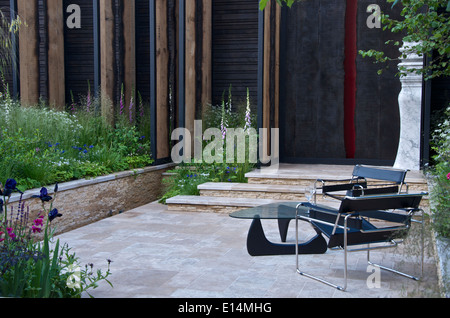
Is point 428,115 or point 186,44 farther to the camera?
point 186,44

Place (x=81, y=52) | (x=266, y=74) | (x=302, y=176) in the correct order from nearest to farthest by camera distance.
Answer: (x=302, y=176), (x=266, y=74), (x=81, y=52)

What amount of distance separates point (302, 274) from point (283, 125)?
515 cm

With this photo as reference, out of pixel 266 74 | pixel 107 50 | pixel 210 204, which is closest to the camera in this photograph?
pixel 210 204

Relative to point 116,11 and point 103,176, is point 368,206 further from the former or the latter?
point 116,11

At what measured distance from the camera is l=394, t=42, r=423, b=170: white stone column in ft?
22.7

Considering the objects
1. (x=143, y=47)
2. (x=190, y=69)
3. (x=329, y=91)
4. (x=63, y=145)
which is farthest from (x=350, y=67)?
(x=63, y=145)

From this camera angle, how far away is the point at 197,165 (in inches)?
292

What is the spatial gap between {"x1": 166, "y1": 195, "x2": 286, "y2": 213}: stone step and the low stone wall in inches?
28.3

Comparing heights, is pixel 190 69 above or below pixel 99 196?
above

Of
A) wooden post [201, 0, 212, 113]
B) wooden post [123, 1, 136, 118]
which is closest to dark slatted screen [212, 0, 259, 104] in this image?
wooden post [201, 0, 212, 113]

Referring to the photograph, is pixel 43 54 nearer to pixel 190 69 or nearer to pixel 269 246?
pixel 190 69

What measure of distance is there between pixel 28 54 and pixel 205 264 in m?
5.24

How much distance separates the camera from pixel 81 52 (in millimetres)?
9039
